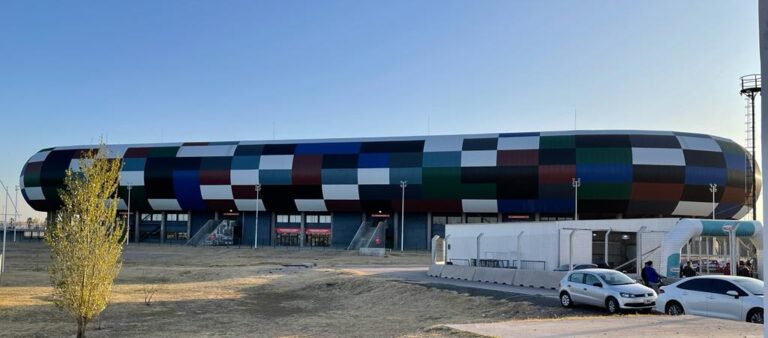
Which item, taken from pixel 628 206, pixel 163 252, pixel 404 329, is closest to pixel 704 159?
pixel 628 206

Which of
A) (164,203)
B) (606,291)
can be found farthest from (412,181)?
(606,291)

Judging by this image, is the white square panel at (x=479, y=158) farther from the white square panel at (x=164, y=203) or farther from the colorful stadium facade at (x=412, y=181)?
the white square panel at (x=164, y=203)

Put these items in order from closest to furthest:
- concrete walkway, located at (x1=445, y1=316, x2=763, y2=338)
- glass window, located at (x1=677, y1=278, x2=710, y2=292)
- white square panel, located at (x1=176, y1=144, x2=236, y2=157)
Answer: concrete walkway, located at (x1=445, y1=316, x2=763, y2=338), glass window, located at (x1=677, y1=278, x2=710, y2=292), white square panel, located at (x1=176, y1=144, x2=236, y2=157)

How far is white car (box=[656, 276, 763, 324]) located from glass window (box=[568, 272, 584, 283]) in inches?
149

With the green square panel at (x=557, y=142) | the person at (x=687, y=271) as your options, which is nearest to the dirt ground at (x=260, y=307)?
the person at (x=687, y=271)

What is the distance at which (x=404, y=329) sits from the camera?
75.9 ft

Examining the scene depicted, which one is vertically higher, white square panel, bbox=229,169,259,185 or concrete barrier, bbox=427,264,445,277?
white square panel, bbox=229,169,259,185

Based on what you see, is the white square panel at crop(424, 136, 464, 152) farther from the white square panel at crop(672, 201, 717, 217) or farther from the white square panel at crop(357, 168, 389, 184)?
the white square panel at crop(672, 201, 717, 217)

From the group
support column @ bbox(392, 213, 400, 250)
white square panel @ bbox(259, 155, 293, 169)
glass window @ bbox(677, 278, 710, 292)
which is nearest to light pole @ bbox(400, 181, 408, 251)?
support column @ bbox(392, 213, 400, 250)

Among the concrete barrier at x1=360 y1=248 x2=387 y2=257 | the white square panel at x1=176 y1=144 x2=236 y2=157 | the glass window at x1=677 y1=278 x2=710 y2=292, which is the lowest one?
the concrete barrier at x1=360 y1=248 x2=387 y2=257

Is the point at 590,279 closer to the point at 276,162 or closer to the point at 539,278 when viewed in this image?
the point at 539,278

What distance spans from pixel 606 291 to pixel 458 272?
20087mm

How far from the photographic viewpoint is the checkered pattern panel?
3300 inches

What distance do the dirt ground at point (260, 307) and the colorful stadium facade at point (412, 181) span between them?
A: 1619 inches
